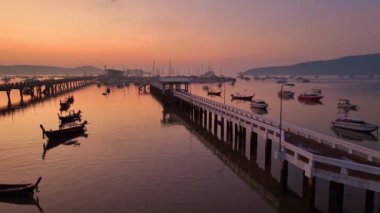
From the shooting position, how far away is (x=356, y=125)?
48.6m

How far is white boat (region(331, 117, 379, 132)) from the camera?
155ft

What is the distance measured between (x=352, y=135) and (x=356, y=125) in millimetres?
2309

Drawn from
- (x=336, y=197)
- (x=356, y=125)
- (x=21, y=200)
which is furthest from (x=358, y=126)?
(x=21, y=200)

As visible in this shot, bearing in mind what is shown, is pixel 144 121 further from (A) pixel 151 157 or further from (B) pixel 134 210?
(B) pixel 134 210

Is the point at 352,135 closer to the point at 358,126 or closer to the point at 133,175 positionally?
the point at 358,126

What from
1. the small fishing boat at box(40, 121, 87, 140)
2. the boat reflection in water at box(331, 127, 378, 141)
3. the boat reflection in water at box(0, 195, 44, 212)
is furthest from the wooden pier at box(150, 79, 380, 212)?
the small fishing boat at box(40, 121, 87, 140)

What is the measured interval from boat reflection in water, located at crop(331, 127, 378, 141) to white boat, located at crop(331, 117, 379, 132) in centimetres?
58

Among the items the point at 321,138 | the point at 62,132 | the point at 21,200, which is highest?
the point at 321,138

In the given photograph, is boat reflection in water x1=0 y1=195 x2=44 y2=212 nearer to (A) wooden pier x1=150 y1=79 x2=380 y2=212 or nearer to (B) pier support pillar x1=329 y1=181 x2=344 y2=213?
A: (A) wooden pier x1=150 y1=79 x2=380 y2=212

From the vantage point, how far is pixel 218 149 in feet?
115

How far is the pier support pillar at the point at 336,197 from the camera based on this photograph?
1720 centimetres

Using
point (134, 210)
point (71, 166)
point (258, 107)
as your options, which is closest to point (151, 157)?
point (71, 166)

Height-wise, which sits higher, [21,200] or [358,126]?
[358,126]

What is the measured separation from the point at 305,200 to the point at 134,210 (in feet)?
35.3
